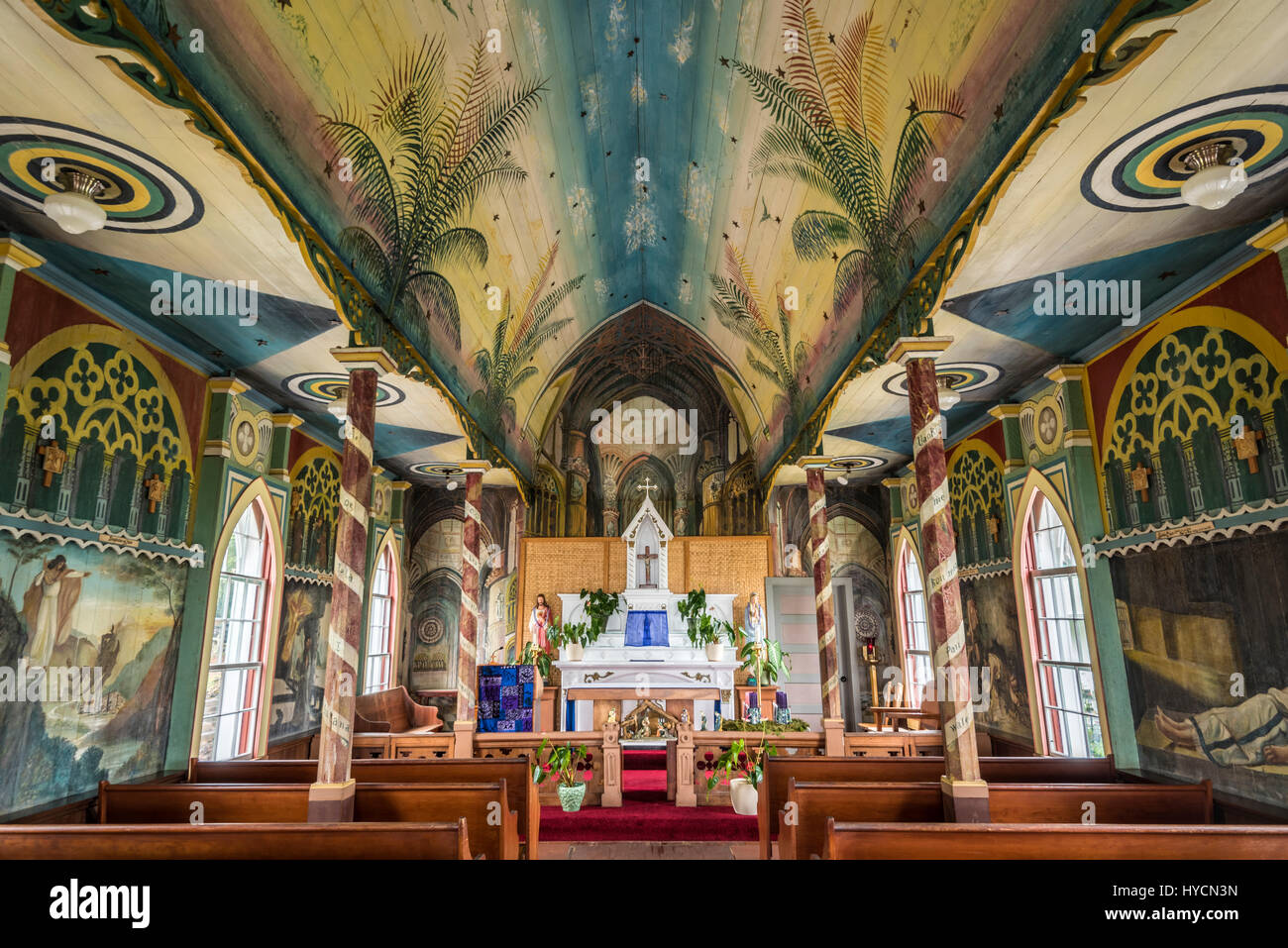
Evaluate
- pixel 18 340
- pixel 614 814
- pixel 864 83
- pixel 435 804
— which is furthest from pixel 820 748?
pixel 18 340

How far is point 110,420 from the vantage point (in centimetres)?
618

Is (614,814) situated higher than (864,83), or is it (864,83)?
(864,83)

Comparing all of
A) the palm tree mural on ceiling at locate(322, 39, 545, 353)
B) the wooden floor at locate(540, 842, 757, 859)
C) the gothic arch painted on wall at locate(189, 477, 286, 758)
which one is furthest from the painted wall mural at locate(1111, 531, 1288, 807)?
the gothic arch painted on wall at locate(189, 477, 286, 758)

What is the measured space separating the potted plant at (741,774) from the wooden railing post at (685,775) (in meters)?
0.20

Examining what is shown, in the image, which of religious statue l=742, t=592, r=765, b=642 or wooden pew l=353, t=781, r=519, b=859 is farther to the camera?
religious statue l=742, t=592, r=765, b=642

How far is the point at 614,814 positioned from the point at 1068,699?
18.1 feet

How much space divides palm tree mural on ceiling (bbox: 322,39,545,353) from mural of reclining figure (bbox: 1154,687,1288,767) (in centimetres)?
779

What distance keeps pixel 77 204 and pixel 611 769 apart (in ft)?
22.2

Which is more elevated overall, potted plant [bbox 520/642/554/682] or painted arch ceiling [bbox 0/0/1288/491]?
painted arch ceiling [bbox 0/0/1288/491]

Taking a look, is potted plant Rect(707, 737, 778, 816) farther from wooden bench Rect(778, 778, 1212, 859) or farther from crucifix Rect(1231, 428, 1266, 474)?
crucifix Rect(1231, 428, 1266, 474)

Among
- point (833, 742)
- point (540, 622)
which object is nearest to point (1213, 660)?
point (833, 742)

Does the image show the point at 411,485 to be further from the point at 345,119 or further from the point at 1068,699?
the point at 1068,699

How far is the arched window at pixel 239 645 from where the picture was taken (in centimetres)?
794

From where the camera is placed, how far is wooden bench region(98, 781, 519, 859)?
4.80m
